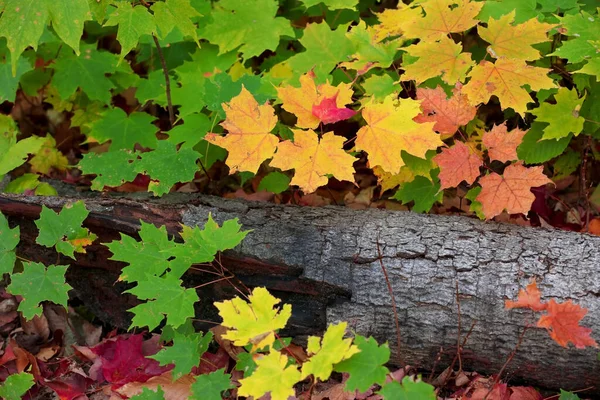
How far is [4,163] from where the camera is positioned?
2.81m

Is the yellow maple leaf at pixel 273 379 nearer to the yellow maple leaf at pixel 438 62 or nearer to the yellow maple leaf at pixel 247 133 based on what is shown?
the yellow maple leaf at pixel 247 133

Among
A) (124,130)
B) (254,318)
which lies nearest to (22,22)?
(124,130)

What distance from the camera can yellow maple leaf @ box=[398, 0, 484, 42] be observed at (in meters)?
2.50

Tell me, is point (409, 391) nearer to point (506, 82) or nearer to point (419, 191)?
point (419, 191)

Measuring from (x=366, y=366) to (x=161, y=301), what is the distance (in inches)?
31.1

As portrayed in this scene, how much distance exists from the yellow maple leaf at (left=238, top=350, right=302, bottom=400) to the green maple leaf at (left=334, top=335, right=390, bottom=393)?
15 cm

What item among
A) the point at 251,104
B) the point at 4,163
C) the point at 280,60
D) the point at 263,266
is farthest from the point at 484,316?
the point at 4,163

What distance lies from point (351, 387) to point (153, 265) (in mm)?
901

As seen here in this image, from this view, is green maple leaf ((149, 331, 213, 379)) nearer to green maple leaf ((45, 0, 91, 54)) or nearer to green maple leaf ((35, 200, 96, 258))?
green maple leaf ((35, 200, 96, 258))

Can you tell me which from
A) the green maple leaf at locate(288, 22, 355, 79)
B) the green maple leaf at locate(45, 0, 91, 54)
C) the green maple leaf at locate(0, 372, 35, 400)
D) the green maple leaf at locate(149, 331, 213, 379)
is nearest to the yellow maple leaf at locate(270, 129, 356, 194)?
the green maple leaf at locate(288, 22, 355, 79)

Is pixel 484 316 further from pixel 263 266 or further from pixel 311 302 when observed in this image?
pixel 263 266

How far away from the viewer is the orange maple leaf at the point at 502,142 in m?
2.35

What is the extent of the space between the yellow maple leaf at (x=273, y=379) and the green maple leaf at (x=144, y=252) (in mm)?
631

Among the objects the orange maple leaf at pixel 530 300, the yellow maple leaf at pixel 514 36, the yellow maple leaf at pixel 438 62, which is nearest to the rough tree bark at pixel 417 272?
the orange maple leaf at pixel 530 300
